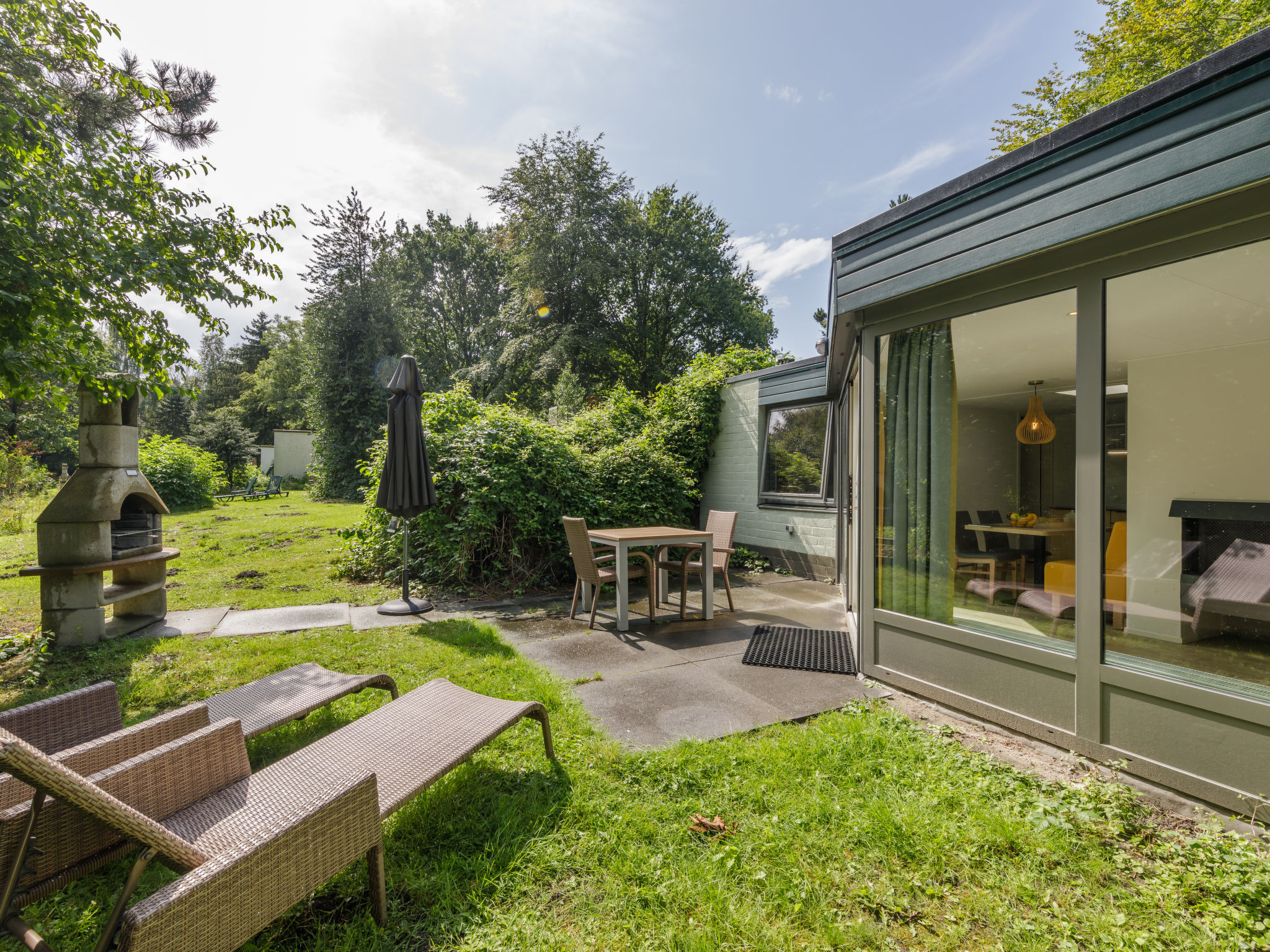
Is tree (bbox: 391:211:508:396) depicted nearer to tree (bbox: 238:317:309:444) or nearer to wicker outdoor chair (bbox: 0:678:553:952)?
tree (bbox: 238:317:309:444)

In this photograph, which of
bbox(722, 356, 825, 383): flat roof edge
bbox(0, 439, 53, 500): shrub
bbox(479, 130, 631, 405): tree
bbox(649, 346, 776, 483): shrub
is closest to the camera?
bbox(722, 356, 825, 383): flat roof edge

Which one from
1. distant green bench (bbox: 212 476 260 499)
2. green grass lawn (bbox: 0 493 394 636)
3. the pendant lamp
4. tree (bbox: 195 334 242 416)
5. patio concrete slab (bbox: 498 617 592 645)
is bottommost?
patio concrete slab (bbox: 498 617 592 645)

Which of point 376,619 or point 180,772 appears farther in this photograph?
point 376,619

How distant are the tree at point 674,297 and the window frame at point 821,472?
13.0m

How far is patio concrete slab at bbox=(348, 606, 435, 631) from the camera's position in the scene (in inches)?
195

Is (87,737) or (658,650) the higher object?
(87,737)

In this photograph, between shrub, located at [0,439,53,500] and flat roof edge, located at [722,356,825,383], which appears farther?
shrub, located at [0,439,53,500]

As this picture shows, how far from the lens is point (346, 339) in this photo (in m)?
19.3

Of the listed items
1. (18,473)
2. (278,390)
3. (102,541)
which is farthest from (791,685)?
(278,390)

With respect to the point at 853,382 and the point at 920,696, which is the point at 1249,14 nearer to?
the point at 853,382

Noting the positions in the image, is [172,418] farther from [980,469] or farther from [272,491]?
[980,469]

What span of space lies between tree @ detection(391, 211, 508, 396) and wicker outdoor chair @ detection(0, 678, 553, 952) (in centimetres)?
2373

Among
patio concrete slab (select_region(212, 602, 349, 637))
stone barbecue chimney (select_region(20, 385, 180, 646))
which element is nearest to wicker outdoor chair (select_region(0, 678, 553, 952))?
patio concrete slab (select_region(212, 602, 349, 637))

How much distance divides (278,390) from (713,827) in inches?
1468
